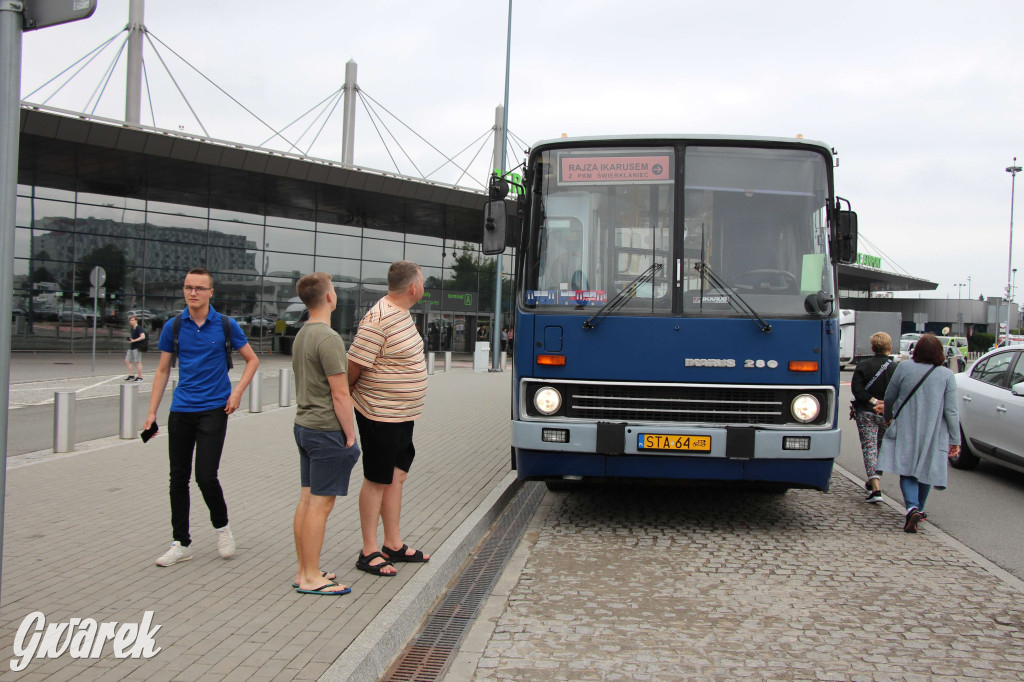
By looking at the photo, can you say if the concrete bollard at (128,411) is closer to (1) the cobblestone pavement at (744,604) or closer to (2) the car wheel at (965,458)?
(1) the cobblestone pavement at (744,604)

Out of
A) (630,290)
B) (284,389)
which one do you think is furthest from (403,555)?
(284,389)

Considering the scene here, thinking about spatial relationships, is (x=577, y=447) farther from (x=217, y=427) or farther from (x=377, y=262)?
(x=377, y=262)

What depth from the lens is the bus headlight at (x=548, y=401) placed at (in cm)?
640

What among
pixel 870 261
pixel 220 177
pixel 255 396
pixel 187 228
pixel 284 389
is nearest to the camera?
pixel 255 396

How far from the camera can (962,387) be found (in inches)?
396

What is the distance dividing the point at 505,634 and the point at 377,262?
33435 millimetres

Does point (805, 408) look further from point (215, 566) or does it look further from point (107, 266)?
point (107, 266)

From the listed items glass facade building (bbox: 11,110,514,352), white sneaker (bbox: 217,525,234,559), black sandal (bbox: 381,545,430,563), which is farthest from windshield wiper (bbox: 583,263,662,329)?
A: glass facade building (bbox: 11,110,514,352)

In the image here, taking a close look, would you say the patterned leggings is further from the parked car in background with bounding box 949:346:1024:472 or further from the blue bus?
the blue bus

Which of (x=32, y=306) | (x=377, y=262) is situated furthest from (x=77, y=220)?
(x=377, y=262)

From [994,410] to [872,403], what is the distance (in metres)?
2.02

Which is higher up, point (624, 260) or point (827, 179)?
point (827, 179)

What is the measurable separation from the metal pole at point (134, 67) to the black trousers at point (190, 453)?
26.4 m

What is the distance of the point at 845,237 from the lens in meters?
6.62
